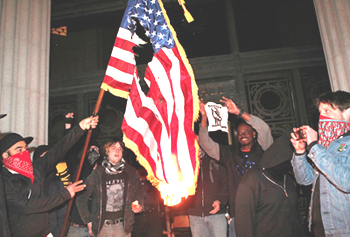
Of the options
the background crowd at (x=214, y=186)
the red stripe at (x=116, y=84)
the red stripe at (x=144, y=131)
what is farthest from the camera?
the red stripe at (x=116, y=84)

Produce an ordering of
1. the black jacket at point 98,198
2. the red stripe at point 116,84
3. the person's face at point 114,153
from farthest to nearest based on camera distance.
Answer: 1. the person's face at point 114,153
2. the black jacket at point 98,198
3. the red stripe at point 116,84

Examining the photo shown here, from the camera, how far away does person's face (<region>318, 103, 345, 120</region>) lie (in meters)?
2.99

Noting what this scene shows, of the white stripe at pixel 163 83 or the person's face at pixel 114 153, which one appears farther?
the person's face at pixel 114 153

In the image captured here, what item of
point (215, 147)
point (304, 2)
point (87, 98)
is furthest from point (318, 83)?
point (87, 98)

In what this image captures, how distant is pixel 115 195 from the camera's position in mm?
4547

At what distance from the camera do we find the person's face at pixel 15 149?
3484 mm

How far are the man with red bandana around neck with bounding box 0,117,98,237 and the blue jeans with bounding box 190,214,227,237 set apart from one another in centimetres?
193

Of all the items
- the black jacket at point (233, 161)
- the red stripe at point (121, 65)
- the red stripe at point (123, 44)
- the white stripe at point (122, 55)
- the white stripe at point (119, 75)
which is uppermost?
the red stripe at point (123, 44)

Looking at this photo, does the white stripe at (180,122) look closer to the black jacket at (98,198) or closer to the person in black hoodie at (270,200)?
the person in black hoodie at (270,200)

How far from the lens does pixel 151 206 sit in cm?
511

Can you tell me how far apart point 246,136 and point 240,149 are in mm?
221

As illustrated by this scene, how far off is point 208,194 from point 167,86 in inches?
79.6

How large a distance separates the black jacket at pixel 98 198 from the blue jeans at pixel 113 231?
0.06 m

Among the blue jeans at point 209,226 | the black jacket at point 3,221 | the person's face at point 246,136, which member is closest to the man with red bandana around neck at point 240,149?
the person's face at point 246,136
